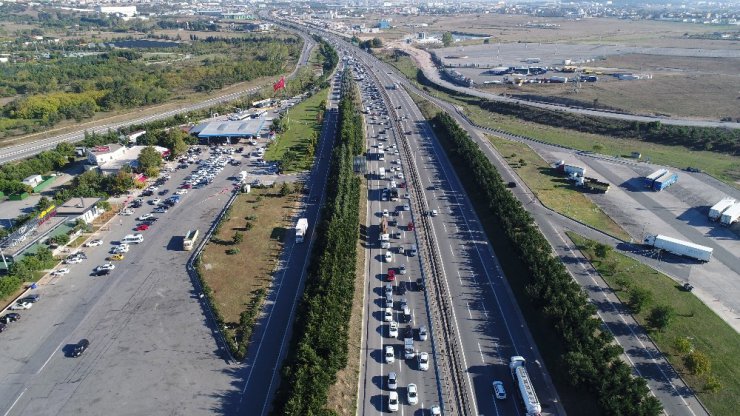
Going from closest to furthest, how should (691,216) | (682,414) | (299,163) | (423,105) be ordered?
1. (682,414)
2. (691,216)
3. (299,163)
4. (423,105)

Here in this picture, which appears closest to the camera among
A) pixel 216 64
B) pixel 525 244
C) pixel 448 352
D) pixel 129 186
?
pixel 448 352

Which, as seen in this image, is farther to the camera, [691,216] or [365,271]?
[691,216]

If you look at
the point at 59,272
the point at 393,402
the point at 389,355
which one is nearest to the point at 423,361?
the point at 389,355

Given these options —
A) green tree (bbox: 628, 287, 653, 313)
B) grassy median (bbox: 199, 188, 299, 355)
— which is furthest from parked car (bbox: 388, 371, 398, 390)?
green tree (bbox: 628, 287, 653, 313)

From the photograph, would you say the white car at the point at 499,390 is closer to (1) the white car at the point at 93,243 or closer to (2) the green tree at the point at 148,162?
(1) the white car at the point at 93,243

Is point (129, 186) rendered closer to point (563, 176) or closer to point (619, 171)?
point (563, 176)

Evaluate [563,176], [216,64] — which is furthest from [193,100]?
[563,176]
